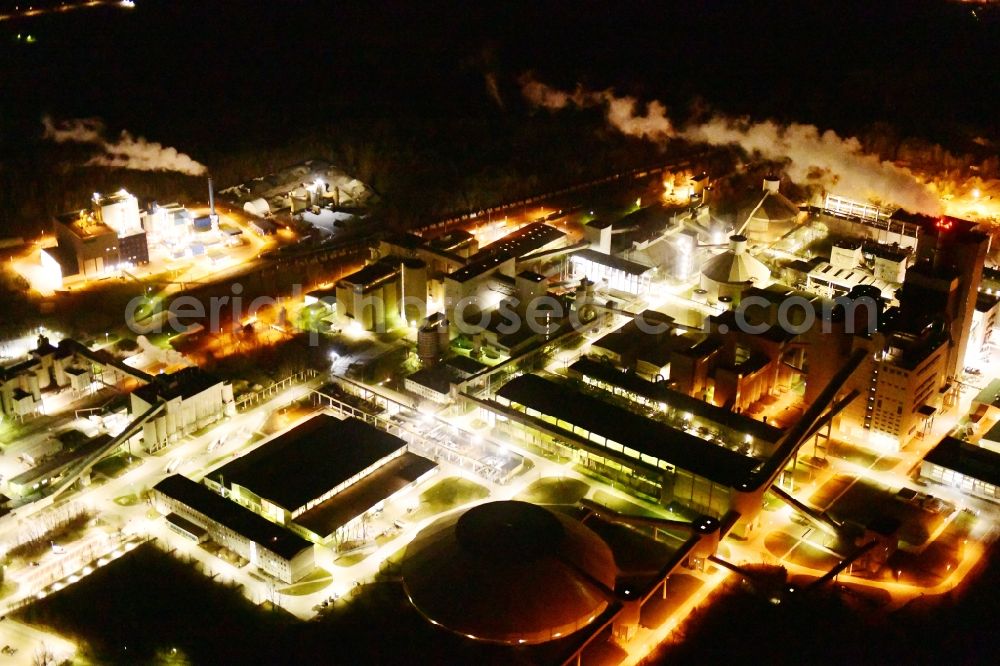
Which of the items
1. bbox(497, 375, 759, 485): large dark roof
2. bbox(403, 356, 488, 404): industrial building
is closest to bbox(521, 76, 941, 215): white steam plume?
bbox(497, 375, 759, 485): large dark roof

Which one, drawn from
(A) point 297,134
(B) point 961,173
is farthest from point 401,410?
(B) point 961,173

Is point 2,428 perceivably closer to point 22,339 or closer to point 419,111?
point 22,339

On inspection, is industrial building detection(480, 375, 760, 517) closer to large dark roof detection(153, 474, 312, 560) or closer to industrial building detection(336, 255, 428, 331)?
industrial building detection(336, 255, 428, 331)

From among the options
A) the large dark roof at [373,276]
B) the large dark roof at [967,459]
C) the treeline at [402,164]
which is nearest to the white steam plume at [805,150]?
the treeline at [402,164]

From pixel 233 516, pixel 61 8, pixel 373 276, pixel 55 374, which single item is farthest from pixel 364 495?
pixel 61 8

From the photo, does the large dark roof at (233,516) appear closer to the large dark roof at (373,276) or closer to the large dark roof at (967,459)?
the large dark roof at (373,276)

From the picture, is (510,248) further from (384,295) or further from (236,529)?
(236,529)
